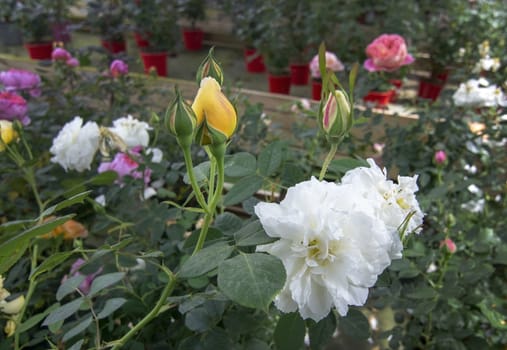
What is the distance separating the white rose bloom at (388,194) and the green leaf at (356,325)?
4.8 inches

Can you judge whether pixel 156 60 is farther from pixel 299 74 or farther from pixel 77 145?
pixel 77 145

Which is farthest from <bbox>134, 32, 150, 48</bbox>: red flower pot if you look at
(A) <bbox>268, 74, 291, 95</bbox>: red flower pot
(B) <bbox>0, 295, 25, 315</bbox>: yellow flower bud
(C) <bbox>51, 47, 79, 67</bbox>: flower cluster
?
(B) <bbox>0, 295, 25, 315</bbox>: yellow flower bud

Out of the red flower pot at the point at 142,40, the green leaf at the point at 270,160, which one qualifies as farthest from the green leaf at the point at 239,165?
the red flower pot at the point at 142,40

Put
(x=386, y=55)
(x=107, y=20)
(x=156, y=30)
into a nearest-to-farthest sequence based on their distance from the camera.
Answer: (x=386, y=55), (x=107, y=20), (x=156, y=30)

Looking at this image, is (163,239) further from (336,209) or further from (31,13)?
(31,13)

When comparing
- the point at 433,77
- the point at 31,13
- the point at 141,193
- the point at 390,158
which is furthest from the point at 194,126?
the point at 31,13

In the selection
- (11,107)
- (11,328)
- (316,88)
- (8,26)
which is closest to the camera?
(11,328)

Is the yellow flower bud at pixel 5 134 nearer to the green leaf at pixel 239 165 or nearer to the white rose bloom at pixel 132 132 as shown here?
the white rose bloom at pixel 132 132

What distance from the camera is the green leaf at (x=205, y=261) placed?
333mm

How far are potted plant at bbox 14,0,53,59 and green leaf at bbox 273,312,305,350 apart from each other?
269 centimetres

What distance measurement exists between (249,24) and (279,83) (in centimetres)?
46

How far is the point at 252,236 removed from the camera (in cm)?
36

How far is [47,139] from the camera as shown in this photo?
1.08 m

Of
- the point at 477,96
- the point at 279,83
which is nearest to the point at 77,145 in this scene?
the point at 477,96
